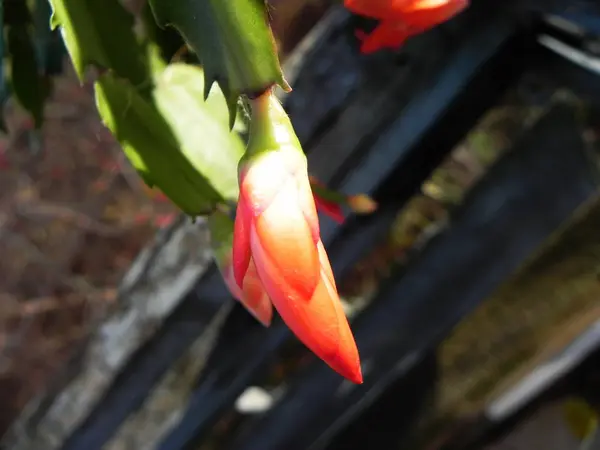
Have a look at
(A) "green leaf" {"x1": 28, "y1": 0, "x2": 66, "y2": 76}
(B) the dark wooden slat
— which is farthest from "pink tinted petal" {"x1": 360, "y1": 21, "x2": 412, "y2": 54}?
(A) "green leaf" {"x1": 28, "y1": 0, "x2": 66, "y2": 76}

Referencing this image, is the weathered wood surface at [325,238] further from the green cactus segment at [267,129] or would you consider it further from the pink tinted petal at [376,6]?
the green cactus segment at [267,129]

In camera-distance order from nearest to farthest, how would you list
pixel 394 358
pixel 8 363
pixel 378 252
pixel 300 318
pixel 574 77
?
pixel 300 318 → pixel 574 77 → pixel 394 358 → pixel 378 252 → pixel 8 363

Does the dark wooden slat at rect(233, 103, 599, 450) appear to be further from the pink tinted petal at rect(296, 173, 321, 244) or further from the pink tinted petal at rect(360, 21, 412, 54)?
the pink tinted petal at rect(296, 173, 321, 244)

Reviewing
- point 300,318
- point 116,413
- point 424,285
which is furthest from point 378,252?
point 300,318

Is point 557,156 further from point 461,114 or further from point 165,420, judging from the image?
point 165,420

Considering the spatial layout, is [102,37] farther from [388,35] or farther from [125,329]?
[125,329]
